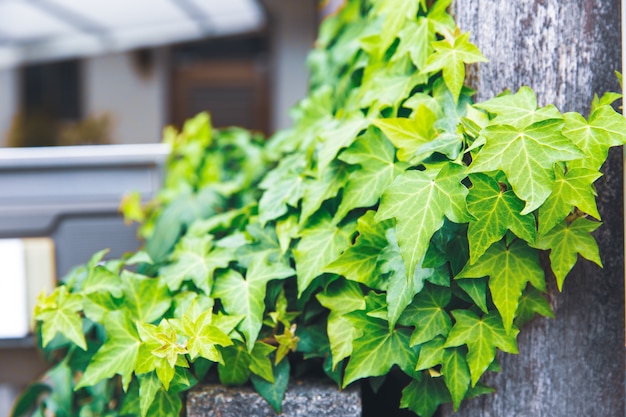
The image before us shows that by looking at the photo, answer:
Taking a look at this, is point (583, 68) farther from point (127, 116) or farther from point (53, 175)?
point (127, 116)

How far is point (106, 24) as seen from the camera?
4.90 metres

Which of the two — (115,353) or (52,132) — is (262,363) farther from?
(52,132)

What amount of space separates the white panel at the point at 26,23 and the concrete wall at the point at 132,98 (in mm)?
945

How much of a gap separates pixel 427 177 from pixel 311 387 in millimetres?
448

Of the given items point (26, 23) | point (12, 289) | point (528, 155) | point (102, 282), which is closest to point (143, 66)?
point (26, 23)

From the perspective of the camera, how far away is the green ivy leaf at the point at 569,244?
3.05 feet

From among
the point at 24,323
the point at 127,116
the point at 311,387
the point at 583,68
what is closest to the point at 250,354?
the point at 311,387

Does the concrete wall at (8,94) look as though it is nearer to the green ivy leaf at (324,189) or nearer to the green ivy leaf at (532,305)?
the green ivy leaf at (324,189)

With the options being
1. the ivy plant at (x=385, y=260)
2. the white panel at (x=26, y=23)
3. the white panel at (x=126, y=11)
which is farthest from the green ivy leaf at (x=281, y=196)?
the white panel at (x=26, y=23)

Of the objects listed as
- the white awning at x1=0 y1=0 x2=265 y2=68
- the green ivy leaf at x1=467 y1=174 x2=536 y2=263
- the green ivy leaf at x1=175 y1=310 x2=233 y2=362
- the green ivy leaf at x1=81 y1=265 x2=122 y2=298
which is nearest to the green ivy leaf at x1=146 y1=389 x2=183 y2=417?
the green ivy leaf at x1=175 y1=310 x2=233 y2=362

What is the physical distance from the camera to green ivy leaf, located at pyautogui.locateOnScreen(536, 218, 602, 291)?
0.93 m

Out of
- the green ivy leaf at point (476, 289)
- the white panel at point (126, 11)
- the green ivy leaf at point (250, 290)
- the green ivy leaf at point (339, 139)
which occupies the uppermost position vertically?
the white panel at point (126, 11)

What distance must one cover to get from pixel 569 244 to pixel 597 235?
0.14 metres

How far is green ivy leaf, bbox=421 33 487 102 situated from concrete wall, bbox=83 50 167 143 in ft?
16.5
